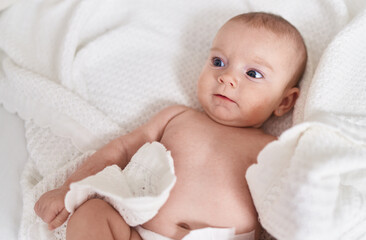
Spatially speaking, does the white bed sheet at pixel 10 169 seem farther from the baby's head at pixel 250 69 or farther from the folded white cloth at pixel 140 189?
the baby's head at pixel 250 69

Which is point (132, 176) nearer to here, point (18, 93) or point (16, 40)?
point (18, 93)

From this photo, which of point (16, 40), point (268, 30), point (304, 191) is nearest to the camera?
point (304, 191)

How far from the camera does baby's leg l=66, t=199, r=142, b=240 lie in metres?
1.01

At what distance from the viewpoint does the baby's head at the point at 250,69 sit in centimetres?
121

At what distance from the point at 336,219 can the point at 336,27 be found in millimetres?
755

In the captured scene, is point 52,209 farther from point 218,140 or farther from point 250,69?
point 250,69

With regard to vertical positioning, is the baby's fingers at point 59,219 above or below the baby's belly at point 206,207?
below

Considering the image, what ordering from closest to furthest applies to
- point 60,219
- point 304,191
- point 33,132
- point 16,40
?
point 304,191 < point 60,219 < point 33,132 < point 16,40

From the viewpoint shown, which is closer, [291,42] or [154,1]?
[291,42]

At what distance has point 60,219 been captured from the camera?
1.12m

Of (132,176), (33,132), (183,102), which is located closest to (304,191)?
(132,176)

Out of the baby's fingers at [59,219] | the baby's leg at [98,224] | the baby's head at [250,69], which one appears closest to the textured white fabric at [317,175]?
the baby's head at [250,69]

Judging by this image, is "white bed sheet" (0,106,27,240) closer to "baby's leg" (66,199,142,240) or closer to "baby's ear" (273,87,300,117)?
"baby's leg" (66,199,142,240)

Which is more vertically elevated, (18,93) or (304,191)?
(304,191)
